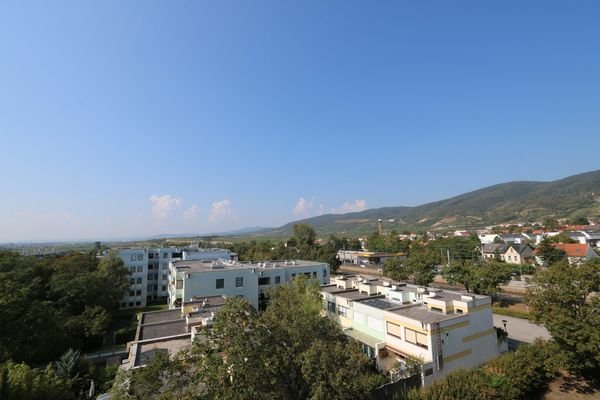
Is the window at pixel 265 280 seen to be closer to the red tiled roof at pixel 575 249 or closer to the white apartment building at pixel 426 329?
the white apartment building at pixel 426 329

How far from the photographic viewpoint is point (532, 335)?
26.2m

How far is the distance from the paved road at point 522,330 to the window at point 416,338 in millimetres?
14264

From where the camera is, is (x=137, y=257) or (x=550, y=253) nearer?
(x=137, y=257)

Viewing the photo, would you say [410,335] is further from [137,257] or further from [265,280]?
[137,257]

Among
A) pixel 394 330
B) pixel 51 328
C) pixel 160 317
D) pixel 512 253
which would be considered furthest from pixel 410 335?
pixel 512 253

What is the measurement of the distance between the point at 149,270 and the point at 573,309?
56.3m

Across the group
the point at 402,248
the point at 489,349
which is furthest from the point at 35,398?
the point at 402,248

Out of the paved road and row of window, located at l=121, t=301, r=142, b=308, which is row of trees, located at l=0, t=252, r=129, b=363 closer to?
row of window, located at l=121, t=301, r=142, b=308

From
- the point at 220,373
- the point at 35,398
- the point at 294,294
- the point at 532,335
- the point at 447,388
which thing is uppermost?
the point at 220,373

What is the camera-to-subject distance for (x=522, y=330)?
90.6ft

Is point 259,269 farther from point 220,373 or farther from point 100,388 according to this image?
point 220,373

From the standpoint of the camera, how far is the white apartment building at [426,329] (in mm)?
17906

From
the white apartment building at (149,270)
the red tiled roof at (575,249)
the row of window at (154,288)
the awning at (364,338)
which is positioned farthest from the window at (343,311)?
the red tiled roof at (575,249)

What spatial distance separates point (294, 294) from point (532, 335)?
74.7 feet
